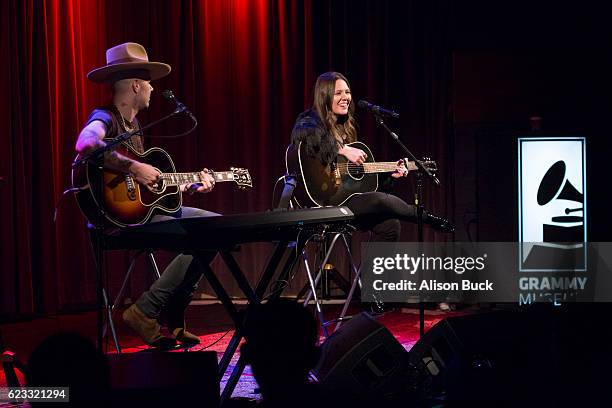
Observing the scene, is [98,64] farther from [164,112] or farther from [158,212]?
[158,212]

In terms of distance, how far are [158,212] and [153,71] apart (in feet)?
3.12

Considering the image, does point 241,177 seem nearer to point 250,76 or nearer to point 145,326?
point 145,326

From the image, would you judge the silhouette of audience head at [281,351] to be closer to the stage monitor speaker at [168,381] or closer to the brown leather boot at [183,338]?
the stage monitor speaker at [168,381]

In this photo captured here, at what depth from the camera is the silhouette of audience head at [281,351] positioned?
1836 millimetres

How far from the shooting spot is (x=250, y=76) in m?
6.34

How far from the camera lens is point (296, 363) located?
1.85m

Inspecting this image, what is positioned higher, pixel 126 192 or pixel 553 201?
pixel 126 192

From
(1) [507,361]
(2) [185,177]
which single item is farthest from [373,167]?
(1) [507,361]

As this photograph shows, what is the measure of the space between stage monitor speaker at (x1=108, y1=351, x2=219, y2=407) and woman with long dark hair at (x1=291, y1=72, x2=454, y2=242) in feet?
7.32

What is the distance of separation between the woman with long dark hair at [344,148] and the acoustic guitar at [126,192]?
797 mm

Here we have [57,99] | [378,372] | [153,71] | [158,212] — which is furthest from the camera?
[57,99]

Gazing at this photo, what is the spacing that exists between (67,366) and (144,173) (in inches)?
84.8

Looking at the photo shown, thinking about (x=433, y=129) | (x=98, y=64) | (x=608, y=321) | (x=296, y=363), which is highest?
(x=98, y=64)

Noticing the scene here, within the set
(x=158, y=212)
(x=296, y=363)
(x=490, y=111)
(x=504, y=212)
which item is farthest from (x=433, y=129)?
(x=296, y=363)
